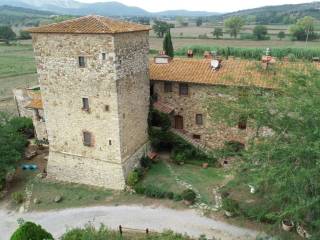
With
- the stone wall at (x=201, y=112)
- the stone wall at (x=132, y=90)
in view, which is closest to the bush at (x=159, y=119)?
the stone wall at (x=132, y=90)

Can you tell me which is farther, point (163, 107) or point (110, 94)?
point (163, 107)

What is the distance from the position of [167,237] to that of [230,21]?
115078mm

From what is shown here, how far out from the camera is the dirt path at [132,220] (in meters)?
22.1

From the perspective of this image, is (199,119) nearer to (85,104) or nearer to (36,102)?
(85,104)

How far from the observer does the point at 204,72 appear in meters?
30.8

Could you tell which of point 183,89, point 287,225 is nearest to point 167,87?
point 183,89

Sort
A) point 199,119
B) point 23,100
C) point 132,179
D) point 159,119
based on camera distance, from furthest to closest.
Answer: point 23,100, point 199,119, point 159,119, point 132,179

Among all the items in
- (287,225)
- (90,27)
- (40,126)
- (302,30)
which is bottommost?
(287,225)

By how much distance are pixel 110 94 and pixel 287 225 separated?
529 inches

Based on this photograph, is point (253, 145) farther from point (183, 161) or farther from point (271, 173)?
point (183, 161)

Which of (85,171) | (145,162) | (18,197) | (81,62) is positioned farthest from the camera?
(145,162)

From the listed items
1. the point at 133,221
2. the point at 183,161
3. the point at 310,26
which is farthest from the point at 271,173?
the point at 310,26

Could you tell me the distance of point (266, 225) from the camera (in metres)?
22.4

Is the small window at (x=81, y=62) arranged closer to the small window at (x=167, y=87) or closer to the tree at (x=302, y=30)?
the small window at (x=167, y=87)
